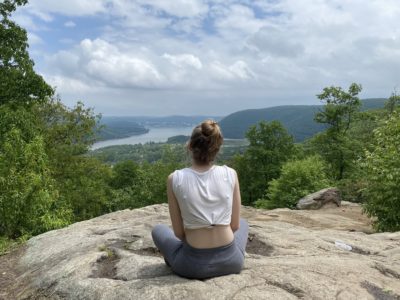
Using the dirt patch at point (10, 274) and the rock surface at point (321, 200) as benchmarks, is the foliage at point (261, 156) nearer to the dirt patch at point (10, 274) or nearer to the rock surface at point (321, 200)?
the rock surface at point (321, 200)

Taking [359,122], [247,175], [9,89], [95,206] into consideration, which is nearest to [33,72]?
[9,89]

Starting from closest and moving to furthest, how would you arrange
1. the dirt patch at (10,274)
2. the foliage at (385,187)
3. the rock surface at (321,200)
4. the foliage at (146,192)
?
1. the dirt patch at (10,274)
2. the foliage at (385,187)
3. the rock surface at (321,200)
4. the foliage at (146,192)

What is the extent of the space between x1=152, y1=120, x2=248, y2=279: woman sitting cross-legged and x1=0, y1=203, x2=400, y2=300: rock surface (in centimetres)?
27

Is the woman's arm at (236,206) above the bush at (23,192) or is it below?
above

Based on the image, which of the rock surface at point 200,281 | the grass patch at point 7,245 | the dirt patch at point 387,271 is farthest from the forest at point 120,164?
the dirt patch at point 387,271

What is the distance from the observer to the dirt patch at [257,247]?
347 inches

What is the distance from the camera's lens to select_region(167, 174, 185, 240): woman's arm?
5.78m

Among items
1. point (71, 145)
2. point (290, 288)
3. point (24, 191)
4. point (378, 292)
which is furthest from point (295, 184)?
point (290, 288)

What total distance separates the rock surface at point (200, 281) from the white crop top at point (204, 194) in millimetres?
924

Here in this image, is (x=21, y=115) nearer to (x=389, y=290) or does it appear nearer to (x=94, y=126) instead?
(x=389, y=290)

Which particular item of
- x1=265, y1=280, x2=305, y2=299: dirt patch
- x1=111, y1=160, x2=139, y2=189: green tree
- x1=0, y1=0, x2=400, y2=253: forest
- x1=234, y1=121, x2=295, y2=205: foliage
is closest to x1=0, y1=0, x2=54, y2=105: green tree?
x1=0, y1=0, x2=400, y2=253: forest

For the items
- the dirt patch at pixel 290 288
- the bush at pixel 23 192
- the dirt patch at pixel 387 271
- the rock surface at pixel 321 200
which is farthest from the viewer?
the rock surface at pixel 321 200

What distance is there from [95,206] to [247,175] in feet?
62.2

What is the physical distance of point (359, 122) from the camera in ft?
162
